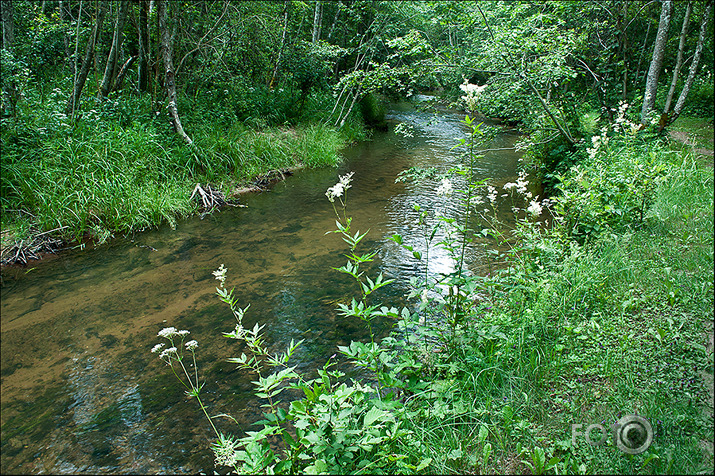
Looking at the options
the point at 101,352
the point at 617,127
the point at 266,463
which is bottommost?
the point at 101,352

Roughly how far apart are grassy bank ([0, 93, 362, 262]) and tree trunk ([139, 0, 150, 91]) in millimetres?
1393

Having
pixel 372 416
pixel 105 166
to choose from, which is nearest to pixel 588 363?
pixel 372 416

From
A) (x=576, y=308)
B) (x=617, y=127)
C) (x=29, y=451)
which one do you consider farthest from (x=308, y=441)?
(x=617, y=127)

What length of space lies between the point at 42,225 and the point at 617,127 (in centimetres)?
884

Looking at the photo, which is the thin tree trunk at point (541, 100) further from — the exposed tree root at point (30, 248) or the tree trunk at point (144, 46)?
the exposed tree root at point (30, 248)

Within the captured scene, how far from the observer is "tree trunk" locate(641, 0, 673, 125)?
19.7 feet

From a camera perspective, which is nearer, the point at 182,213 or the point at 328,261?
the point at 328,261

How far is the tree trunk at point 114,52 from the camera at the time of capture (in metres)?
7.50

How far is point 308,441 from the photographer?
210 cm

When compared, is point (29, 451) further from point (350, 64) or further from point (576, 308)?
point (350, 64)

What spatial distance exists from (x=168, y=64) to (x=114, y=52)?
94cm

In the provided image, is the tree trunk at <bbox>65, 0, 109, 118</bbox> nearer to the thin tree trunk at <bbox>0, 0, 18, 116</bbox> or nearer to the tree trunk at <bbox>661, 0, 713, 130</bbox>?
the thin tree trunk at <bbox>0, 0, 18, 116</bbox>

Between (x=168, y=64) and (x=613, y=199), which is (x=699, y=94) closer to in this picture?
(x=613, y=199)

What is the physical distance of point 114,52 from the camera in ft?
25.3
